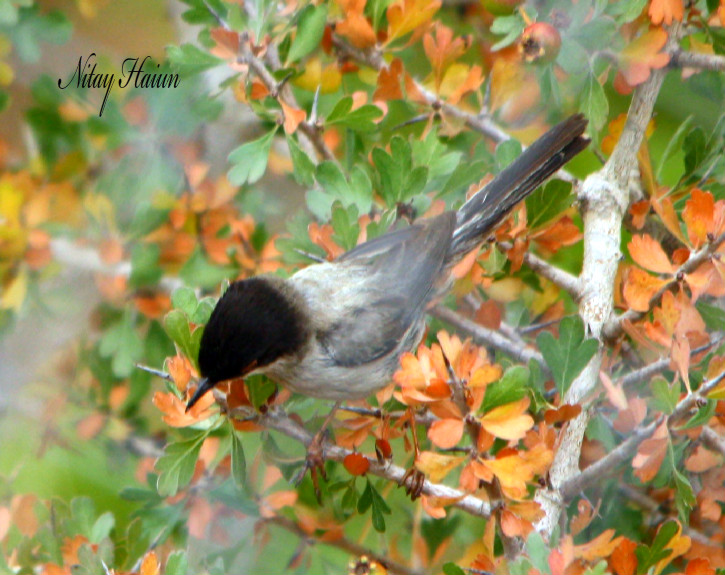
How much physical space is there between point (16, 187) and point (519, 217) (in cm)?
201

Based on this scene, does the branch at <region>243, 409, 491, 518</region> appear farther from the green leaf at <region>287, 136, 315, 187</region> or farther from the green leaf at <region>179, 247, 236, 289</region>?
the green leaf at <region>179, 247, 236, 289</region>

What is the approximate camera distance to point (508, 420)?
157 centimetres

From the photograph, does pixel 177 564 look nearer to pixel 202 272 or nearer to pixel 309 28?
pixel 202 272

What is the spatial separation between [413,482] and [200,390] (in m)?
0.54

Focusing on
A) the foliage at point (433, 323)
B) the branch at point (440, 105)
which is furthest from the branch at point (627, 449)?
the branch at point (440, 105)

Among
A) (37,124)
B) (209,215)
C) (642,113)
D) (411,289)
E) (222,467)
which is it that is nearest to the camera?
(642,113)

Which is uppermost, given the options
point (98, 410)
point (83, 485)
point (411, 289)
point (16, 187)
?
point (411, 289)

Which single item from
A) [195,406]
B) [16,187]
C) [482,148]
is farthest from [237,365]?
[16,187]

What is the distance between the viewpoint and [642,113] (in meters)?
2.17

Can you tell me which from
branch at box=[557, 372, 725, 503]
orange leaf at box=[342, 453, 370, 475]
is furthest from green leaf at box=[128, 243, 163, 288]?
branch at box=[557, 372, 725, 503]

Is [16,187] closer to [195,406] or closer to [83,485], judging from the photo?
[83,485]

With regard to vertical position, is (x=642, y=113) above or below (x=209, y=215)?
above

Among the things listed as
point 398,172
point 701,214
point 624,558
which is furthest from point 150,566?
point 701,214

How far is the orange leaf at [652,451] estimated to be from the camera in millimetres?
1615
